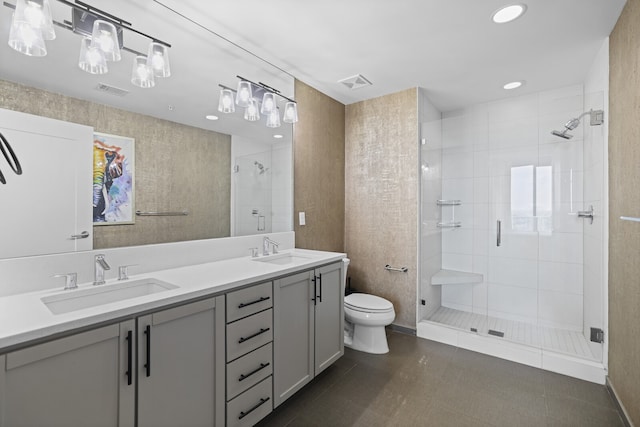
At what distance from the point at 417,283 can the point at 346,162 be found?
150 cm

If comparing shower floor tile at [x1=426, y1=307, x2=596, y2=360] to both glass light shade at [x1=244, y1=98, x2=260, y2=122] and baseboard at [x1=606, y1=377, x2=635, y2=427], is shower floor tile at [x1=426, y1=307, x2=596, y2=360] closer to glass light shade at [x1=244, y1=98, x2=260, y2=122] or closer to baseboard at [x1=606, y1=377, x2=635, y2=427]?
baseboard at [x1=606, y1=377, x2=635, y2=427]

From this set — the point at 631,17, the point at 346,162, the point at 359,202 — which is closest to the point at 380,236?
the point at 359,202

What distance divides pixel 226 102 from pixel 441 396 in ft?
8.17

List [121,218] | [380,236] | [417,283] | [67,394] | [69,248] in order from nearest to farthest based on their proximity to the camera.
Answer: [67,394], [69,248], [121,218], [417,283], [380,236]

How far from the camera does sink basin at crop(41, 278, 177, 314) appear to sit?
1290 mm

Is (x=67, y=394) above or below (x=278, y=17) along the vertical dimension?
below

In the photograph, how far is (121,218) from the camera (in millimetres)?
1626

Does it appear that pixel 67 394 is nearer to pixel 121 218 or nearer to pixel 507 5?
pixel 121 218

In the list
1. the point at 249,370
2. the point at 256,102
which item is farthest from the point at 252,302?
the point at 256,102

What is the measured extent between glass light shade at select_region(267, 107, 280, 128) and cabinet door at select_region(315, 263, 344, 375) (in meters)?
1.22

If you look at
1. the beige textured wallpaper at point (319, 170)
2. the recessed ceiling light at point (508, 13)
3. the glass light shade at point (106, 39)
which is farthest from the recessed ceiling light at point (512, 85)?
the glass light shade at point (106, 39)

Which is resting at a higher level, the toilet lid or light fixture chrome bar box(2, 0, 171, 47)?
light fixture chrome bar box(2, 0, 171, 47)

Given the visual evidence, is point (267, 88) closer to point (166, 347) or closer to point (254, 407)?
point (166, 347)

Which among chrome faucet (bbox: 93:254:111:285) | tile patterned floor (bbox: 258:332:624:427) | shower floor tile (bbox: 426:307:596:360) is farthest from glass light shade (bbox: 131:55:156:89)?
shower floor tile (bbox: 426:307:596:360)
